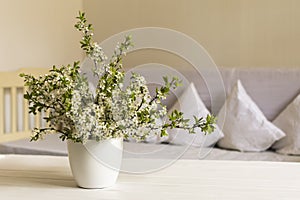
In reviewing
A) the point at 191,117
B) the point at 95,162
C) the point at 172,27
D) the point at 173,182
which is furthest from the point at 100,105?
the point at 172,27

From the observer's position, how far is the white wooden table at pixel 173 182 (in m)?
1.03

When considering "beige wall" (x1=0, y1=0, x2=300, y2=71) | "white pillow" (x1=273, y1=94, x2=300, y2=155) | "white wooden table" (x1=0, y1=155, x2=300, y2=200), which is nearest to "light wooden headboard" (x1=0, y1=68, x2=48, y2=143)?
"beige wall" (x1=0, y1=0, x2=300, y2=71)

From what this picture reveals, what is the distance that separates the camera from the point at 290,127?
2219 mm

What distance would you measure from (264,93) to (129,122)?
4.94 ft

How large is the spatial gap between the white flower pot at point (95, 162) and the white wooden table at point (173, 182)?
24 mm

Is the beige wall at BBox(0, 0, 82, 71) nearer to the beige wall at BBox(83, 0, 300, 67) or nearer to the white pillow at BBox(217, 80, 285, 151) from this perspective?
the beige wall at BBox(83, 0, 300, 67)

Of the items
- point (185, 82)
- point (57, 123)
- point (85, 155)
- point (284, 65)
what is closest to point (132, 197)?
point (85, 155)

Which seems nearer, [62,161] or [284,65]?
[62,161]

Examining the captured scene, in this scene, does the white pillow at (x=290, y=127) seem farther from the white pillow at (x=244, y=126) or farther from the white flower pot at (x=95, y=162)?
the white flower pot at (x=95, y=162)

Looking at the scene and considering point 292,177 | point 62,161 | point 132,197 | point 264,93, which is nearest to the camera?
point 132,197

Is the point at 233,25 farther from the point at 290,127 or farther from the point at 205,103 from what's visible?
the point at 290,127

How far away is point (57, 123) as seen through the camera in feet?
3.47

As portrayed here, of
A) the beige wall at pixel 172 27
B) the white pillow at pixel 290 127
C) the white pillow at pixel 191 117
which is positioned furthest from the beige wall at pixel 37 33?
the white pillow at pixel 290 127

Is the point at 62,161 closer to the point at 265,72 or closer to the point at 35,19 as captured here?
the point at 265,72
